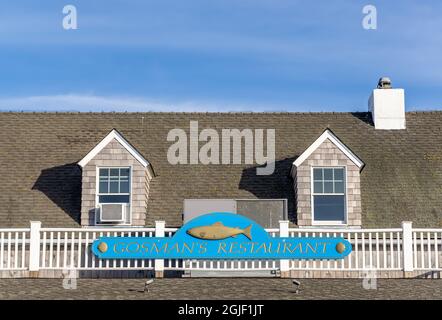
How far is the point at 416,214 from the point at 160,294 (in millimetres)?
9467

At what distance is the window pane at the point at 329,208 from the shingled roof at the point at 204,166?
2.25 feet

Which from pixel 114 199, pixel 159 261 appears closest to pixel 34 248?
pixel 159 261

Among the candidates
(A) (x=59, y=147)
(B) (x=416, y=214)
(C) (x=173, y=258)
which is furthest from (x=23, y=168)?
(B) (x=416, y=214)

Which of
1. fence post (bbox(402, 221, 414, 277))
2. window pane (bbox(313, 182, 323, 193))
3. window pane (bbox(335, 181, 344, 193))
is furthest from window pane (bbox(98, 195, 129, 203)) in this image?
fence post (bbox(402, 221, 414, 277))

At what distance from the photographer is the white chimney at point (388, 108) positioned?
25062mm

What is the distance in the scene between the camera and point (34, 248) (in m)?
17.3

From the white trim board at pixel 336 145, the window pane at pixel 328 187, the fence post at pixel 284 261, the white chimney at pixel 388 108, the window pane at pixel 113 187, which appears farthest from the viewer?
the white chimney at pixel 388 108

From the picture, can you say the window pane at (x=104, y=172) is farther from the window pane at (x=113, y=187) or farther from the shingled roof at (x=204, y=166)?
the shingled roof at (x=204, y=166)

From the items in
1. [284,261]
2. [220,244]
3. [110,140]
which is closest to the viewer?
[220,244]

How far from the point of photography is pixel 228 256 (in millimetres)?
17094

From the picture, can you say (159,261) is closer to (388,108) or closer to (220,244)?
(220,244)

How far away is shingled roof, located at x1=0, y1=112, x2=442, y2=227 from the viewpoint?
21875mm

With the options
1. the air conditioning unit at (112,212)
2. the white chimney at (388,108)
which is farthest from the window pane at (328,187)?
the air conditioning unit at (112,212)

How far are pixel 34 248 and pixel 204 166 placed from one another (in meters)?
7.33
